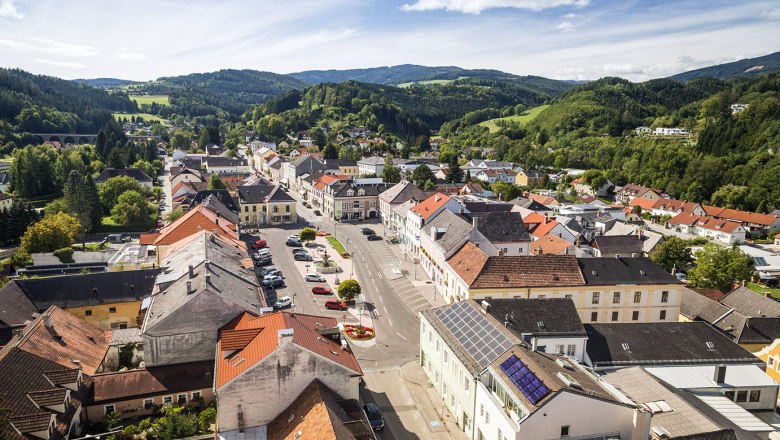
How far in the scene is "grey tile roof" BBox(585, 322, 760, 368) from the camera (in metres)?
32.6

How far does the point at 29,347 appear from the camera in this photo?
2930 centimetres

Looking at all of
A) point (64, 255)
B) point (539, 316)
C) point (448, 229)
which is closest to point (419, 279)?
point (448, 229)

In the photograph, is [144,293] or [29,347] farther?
[144,293]

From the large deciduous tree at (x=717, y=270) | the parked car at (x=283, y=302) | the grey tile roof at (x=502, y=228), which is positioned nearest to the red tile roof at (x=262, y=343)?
the parked car at (x=283, y=302)

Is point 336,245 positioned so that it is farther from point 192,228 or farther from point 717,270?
point 717,270

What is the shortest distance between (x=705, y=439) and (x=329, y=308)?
32.8 metres

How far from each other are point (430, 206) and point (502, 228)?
407 inches

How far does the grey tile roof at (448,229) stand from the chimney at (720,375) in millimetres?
24895

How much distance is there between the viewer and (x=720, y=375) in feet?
102

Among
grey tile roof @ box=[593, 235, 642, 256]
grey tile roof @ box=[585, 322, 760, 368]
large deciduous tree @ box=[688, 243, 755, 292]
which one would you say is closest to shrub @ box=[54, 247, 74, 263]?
grey tile roof @ box=[585, 322, 760, 368]

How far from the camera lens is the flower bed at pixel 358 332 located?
4122 cm

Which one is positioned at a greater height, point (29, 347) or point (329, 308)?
point (29, 347)

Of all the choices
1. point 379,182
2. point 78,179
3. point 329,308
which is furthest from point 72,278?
point 379,182

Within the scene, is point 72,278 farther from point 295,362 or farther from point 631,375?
point 631,375
